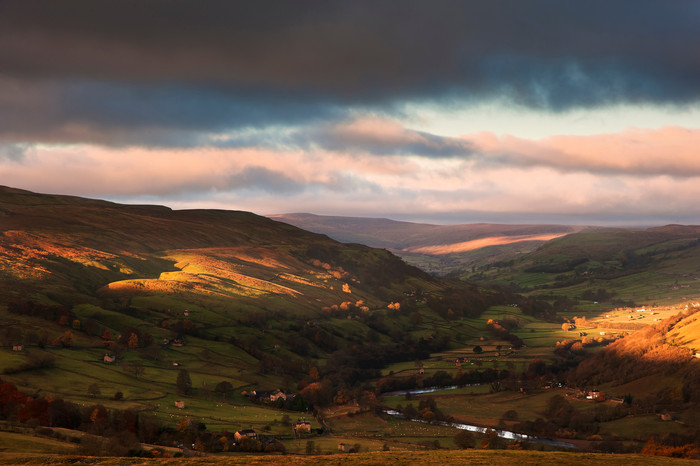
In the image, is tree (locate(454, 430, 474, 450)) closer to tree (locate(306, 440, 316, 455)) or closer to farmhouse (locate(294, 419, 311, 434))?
tree (locate(306, 440, 316, 455))

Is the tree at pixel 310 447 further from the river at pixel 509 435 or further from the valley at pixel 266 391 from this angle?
the river at pixel 509 435

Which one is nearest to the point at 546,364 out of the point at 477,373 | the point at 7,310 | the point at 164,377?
the point at 477,373

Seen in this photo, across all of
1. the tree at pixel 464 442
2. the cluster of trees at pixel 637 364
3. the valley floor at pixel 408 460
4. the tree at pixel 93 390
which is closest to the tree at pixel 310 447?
the tree at pixel 464 442

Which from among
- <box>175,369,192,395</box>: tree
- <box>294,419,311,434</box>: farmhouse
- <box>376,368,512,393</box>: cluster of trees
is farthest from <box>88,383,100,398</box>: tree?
<box>376,368,512,393</box>: cluster of trees

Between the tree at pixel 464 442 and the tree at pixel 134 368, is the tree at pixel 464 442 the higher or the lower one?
the lower one

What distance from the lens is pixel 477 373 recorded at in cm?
18838

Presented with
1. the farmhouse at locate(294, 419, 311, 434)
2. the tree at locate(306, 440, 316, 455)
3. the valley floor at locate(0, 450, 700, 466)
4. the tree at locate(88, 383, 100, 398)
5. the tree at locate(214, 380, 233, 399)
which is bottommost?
the farmhouse at locate(294, 419, 311, 434)

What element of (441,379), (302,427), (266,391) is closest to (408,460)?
(302,427)

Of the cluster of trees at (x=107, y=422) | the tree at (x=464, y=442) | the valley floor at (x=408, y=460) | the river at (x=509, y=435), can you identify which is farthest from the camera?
the river at (x=509, y=435)

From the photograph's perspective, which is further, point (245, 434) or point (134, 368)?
point (134, 368)

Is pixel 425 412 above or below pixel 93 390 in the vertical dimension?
below

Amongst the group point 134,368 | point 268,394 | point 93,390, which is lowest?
point 268,394

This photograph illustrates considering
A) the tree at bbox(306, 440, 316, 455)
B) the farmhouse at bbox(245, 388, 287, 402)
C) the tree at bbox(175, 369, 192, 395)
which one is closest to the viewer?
the tree at bbox(306, 440, 316, 455)

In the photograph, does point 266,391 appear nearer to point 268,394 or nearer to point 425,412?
point 268,394
